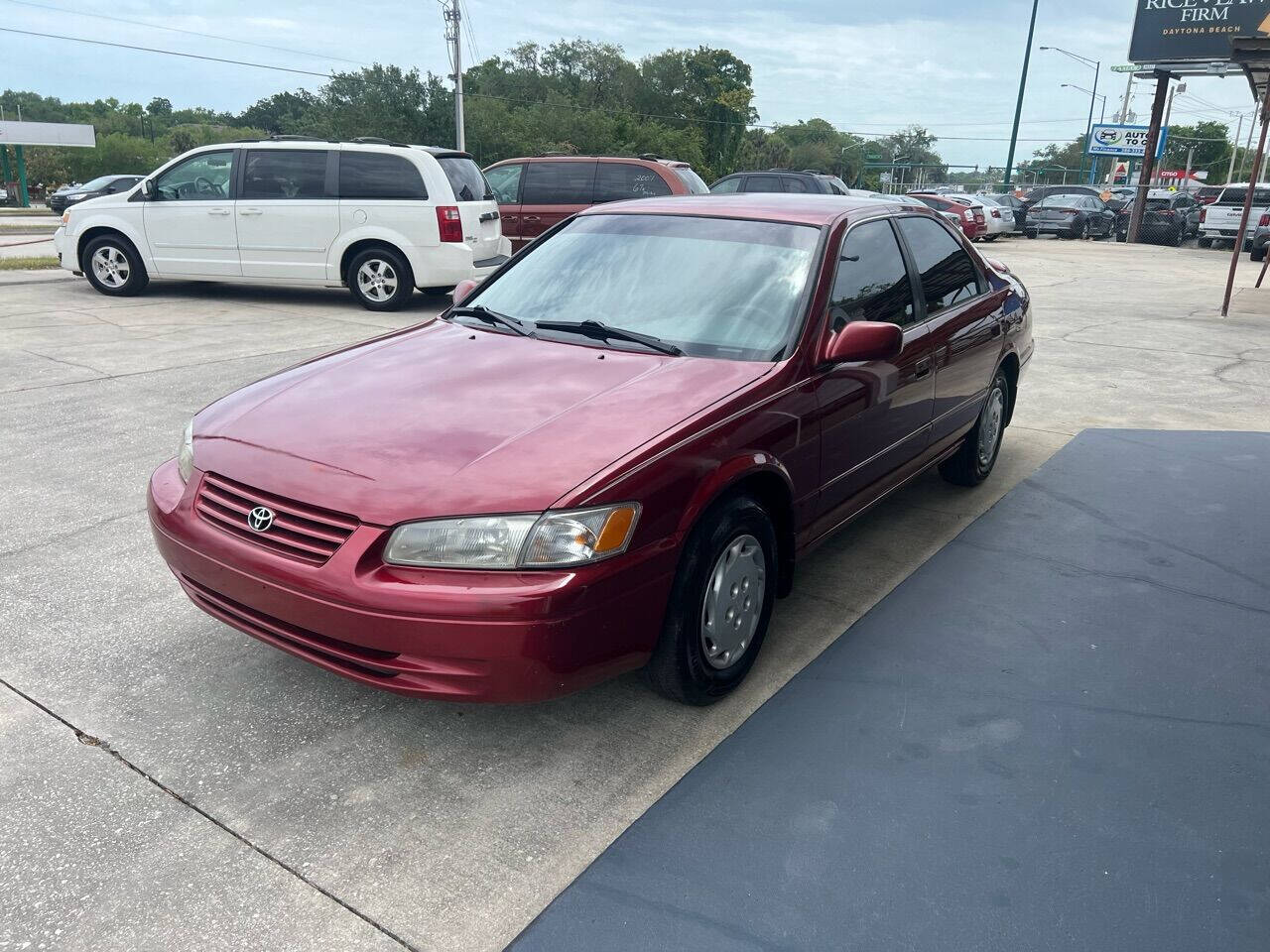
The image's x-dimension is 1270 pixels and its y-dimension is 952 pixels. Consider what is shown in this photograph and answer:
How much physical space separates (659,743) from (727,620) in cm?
44

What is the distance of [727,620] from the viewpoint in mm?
3127

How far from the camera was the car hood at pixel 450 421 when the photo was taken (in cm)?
265

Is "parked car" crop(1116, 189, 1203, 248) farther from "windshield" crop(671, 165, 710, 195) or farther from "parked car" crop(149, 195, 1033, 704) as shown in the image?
"parked car" crop(149, 195, 1033, 704)

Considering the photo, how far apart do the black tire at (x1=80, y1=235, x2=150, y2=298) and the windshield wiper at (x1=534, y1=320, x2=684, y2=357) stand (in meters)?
9.31

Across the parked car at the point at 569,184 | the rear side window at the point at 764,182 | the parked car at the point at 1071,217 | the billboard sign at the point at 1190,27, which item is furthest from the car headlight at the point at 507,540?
the parked car at the point at 1071,217

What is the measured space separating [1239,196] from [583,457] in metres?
29.4

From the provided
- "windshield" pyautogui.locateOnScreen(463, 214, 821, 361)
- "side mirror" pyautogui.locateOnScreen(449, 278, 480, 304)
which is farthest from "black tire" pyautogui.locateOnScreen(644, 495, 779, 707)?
"side mirror" pyautogui.locateOnScreen(449, 278, 480, 304)

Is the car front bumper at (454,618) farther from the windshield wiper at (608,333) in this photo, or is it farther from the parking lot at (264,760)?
the windshield wiper at (608,333)

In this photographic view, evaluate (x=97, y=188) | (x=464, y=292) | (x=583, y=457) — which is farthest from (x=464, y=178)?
(x=97, y=188)

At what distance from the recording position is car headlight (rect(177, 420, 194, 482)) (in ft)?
10.4

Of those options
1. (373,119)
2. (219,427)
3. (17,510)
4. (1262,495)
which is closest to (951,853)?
(219,427)

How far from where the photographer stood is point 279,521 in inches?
109

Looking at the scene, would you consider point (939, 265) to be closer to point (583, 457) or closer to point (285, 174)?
point (583, 457)

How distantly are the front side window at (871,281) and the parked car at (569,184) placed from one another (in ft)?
28.8
